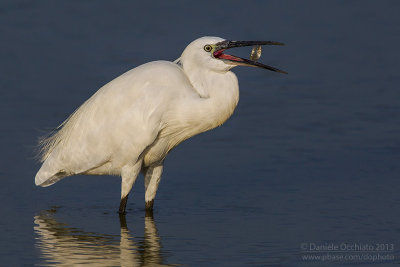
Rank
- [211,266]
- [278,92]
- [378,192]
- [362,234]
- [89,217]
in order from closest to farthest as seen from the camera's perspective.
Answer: [211,266], [362,234], [89,217], [378,192], [278,92]

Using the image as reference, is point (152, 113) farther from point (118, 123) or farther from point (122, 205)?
point (122, 205)

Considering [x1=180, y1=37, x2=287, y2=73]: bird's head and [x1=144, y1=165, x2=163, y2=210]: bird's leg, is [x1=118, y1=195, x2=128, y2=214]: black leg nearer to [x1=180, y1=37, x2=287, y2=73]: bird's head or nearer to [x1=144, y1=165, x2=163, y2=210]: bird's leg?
[x1=144, y1=165, x2=163, y2=210]: bird's leg

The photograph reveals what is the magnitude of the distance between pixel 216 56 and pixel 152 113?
2.97 ft

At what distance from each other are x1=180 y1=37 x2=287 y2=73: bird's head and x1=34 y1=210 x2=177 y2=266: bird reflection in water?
183 cm

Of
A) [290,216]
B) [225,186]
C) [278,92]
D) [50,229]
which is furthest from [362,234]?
[278,92]

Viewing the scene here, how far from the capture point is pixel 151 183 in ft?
33.8

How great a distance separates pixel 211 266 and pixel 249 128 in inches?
225

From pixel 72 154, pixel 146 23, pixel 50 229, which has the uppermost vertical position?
pixel 146 23

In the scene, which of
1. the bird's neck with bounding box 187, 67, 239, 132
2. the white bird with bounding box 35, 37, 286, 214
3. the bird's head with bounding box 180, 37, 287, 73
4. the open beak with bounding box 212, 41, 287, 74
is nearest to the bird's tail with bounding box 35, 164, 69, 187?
the white bird with bounding box 35, 37, 286, 214

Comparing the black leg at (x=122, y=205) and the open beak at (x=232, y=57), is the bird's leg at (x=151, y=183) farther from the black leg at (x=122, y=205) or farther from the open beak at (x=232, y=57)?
the open beak at (x=232, y=57)

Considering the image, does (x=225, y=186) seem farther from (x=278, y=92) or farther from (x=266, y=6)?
(x=266, y=6)

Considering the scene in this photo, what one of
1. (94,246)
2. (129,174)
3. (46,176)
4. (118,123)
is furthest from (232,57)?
(46,176)

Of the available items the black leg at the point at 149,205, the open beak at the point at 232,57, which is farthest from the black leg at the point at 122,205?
the open beak at the point at 232,57

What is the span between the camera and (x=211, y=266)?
26.9 ft
